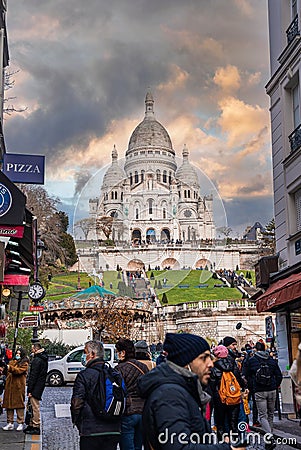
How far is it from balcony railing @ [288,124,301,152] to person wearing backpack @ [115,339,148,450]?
9.38 meters

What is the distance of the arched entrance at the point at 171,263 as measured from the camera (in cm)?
10900

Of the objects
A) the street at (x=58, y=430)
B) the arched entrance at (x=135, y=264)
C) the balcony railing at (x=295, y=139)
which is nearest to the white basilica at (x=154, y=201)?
the arched entrance at (x=135, y=264)

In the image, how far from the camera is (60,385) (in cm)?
2553

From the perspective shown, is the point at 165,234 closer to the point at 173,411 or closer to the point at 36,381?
the point at 36,381

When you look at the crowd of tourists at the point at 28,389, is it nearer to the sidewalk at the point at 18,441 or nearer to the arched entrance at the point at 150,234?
the sidewalk at the point at 18,441

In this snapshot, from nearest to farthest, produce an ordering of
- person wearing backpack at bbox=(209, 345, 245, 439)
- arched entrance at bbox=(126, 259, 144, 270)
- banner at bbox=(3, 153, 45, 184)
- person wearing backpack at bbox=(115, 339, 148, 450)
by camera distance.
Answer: person wearing backpack at bbox=(115, 339, 148, 450)
person wearing backpack at bbox=(209, 345, 245, 439)
banner at bbox=(3, 153, 45, 184)
arched entrance at bbox=(126, 259, 144, 270)

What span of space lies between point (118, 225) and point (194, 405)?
418 feet

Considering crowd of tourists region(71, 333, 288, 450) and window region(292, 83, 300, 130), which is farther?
window region(292, 83, 300, 130)

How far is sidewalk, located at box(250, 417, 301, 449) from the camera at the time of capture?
11.3 m

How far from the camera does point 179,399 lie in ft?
11.1

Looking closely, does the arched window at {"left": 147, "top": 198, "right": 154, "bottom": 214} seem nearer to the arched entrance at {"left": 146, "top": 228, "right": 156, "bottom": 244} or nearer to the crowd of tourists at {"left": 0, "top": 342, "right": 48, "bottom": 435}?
the arched entrance at {"left": 146, "top": 228, "right": 156, "bottom": 244}

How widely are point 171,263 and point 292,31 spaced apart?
93796 millimetres

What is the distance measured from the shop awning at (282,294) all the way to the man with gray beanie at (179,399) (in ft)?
31.2

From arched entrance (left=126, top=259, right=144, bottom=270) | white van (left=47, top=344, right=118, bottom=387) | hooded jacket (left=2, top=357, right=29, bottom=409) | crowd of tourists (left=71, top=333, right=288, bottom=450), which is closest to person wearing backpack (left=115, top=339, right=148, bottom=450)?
crowd of tourists (left=71, top=333, right=288, bottom=450)
